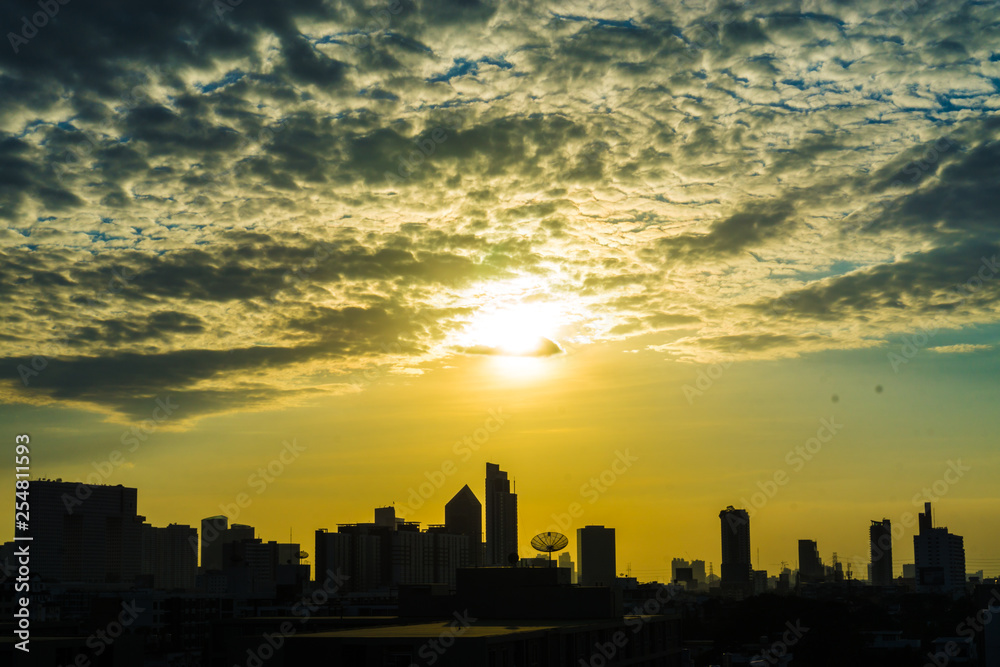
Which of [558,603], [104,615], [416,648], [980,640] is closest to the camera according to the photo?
[416,648]

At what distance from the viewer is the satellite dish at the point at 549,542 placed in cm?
7188

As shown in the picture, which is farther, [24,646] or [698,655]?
[698,655]

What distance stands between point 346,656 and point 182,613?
93.9 metres

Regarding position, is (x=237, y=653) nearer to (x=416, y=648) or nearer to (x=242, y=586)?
(x=416, y=648)

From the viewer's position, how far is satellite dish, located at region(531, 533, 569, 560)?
71.9m

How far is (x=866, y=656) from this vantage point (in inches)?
4070

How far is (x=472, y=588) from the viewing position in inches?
2469

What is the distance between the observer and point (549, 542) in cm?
7231

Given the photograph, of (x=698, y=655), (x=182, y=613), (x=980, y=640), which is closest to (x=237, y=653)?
(x=698, y=655)

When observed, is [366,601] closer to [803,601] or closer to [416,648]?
[803,601]

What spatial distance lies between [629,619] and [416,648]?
28.9 metres

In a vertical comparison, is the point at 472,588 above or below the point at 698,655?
above

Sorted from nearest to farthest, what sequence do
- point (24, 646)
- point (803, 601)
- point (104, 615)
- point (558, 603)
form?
point (24, 646), point (558, 603), point (104, 615), point (803, 601)

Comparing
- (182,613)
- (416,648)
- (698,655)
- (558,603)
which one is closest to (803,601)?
(698,655)
